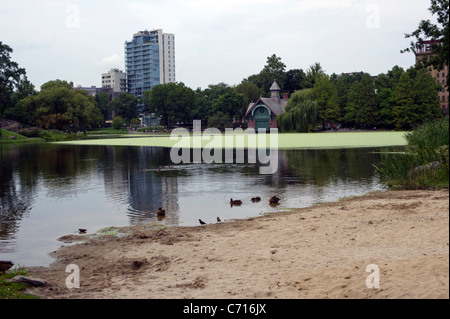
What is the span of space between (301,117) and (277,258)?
79139 mm

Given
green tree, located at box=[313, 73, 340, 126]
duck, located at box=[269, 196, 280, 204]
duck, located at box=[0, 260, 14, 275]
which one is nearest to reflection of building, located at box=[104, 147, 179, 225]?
duck, located at box=[269, 196, 280, 204]

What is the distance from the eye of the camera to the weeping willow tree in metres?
85.9

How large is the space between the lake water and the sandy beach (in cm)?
139

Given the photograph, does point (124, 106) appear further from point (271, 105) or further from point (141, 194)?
point (141, 194)

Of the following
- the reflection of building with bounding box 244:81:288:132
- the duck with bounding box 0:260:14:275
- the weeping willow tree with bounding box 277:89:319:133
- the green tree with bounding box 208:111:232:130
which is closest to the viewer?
the duck with bounding box 0:260:14:275

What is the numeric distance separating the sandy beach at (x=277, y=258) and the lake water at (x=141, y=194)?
1385 mm

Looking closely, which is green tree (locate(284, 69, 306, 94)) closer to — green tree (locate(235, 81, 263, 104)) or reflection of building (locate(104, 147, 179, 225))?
green tree (locate(235, 81, 263, 104))

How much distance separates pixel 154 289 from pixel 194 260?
1.70m

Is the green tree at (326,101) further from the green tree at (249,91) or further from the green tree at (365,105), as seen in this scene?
the green tree at (249,91)

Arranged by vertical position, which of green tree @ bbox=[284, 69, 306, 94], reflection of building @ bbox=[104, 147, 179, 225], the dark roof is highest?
green tree @ bbox=[284, 69, 306, 94]

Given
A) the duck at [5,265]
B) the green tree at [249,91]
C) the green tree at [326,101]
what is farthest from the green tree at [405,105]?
the duck at [5,265]
